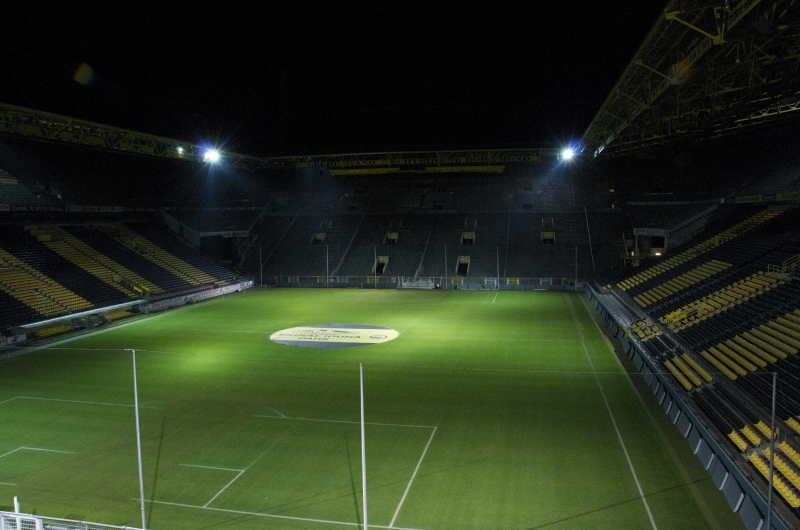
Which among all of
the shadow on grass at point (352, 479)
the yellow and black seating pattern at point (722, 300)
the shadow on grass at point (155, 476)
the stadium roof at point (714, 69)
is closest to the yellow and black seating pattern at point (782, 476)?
the shadow on grass at point (352, 479)

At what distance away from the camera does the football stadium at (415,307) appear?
32.8 ft

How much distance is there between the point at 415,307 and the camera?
103ft

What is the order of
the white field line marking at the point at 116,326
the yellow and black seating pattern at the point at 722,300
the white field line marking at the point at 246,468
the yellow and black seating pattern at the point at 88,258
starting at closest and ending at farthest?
the white field line marking at the point at 246,468, the yellow and black seating pattern at the point at 722,300, the white field line marking at the point at 116,326, the yellow and black seating pattern at the point at 88,258

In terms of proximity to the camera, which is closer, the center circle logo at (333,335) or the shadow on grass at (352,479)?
the shadow on grass at (352,479)

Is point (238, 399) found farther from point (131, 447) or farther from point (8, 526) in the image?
point (8, 526)

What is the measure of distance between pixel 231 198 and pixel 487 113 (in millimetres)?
24826

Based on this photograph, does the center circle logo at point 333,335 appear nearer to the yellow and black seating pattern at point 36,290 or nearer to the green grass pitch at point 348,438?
the green grass pitch at point 348,438

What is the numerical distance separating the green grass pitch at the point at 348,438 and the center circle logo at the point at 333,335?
959 millimetres

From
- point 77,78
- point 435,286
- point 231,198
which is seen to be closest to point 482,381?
point 435,286

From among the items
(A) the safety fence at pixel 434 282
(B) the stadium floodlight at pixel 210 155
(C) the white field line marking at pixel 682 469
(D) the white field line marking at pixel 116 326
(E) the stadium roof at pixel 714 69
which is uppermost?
(B) the stadium floodlight at pixel 210 155

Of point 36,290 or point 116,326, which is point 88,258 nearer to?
point 36,290

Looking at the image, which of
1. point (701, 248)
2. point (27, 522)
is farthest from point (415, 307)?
point (27, 522)

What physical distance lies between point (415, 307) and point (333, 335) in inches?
348

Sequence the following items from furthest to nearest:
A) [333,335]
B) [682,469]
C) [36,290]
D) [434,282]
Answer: [434,282] < [36,290] < [333,335] < [682,469]
